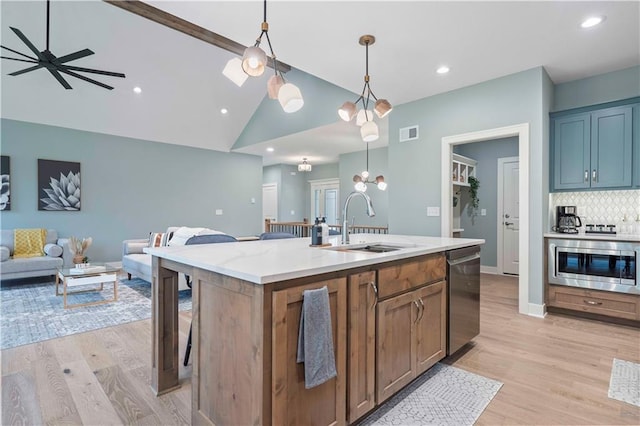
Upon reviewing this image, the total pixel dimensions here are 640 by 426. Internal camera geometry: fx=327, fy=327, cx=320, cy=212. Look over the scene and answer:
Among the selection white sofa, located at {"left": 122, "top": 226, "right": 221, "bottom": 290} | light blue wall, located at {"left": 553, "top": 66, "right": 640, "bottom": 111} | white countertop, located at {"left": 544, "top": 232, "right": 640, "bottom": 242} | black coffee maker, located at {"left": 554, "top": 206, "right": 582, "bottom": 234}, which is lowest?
white sofa, located at {"left": 122, "top": 226, "right": 221, "bottom": 290}

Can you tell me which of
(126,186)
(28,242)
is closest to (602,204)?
(126,186)

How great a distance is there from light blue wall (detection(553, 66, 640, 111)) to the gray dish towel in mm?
4288

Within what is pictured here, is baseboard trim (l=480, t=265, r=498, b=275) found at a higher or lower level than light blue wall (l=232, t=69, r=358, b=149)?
lower

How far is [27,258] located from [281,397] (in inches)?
220

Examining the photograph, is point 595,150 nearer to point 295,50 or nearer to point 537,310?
point 537,310

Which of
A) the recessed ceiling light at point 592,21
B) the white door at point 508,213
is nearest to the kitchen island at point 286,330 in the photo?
→ the recessed ceiling light at point 592,21

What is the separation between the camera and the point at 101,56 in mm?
5082

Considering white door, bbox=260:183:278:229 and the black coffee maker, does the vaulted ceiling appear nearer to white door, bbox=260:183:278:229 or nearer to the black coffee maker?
the black coffee maker

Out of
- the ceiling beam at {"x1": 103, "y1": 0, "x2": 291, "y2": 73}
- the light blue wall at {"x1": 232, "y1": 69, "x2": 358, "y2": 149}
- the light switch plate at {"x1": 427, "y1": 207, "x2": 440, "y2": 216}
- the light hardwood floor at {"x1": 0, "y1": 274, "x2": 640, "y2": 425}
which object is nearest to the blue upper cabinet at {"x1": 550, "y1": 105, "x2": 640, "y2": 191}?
the light switch plate at {"x1": 427, "y1": 207, "x2": 440, "y2": 216}

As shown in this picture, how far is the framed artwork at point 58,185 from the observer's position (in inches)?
225

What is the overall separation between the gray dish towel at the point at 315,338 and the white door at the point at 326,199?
27.9 ft

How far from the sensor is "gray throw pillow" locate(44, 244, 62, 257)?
16.8 feet

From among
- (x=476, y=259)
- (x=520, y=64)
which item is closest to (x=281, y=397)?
(x=476, y=259)

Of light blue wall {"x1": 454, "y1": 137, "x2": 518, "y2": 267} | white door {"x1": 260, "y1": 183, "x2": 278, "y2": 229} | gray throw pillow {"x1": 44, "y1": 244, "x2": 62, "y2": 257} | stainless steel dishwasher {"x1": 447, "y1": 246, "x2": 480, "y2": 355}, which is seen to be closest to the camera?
stainless steel dishwasher {"x1": 447, "y1": 246, "x2": 480, "y2": 355}
